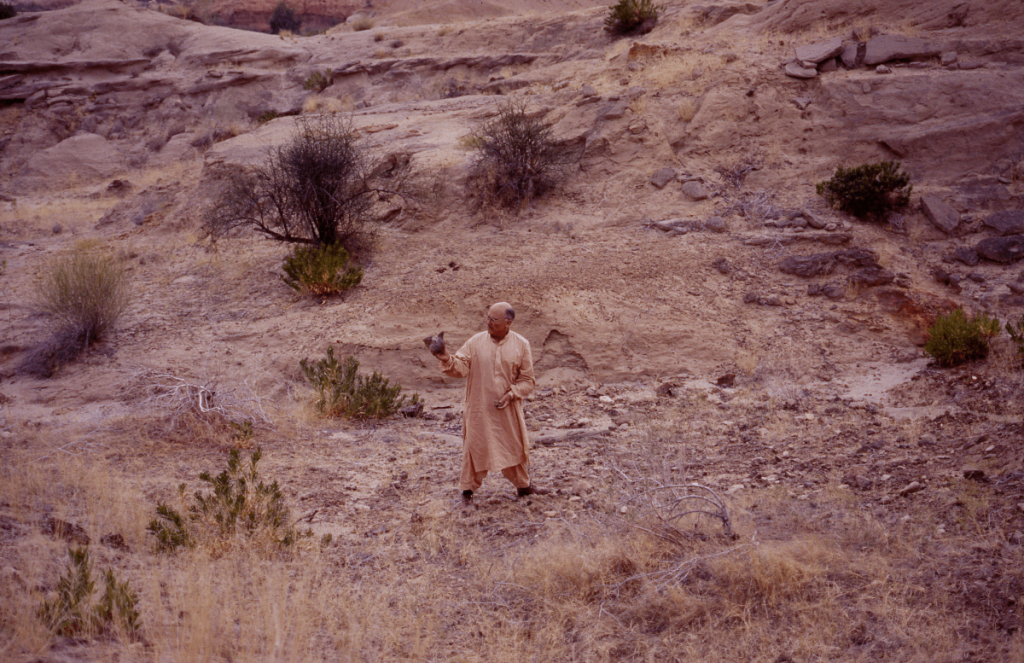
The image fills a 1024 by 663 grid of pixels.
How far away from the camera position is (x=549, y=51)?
16984 millimetres

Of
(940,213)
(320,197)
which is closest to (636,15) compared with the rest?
(940,213)

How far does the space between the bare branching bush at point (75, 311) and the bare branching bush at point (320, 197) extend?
2.23 m

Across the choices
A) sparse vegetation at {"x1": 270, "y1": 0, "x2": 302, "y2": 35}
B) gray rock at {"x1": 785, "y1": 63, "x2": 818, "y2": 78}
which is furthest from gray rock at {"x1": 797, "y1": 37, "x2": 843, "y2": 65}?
sparse vegetation at {"x1": 270, "y1": 0, "x2": 302, "y2": 35}

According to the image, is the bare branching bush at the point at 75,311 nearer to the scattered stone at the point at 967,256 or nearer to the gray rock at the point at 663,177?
the gray rock at the point at 663,177

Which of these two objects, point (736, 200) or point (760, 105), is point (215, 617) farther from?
point (760, 105)

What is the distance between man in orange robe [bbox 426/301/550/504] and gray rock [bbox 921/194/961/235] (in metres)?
7.04

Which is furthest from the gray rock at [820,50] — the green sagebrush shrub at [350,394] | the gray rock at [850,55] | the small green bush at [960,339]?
the green sagebrush shrub at [350,394]

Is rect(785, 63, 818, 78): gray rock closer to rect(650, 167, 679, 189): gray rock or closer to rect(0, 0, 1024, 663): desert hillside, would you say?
rect(0, 0, 1024, 663): desert hillside

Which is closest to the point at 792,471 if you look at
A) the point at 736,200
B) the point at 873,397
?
the point at 873,397

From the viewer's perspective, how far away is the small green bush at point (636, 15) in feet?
50.7

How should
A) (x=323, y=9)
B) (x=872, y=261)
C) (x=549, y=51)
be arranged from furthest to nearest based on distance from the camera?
(x=323, y=9)
(x=549, y=51)
(x=872, y=261)

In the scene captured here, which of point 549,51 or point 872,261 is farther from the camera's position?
point 549,51

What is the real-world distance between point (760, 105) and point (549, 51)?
7.63 m

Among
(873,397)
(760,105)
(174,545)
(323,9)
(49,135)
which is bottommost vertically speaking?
(873,397)
